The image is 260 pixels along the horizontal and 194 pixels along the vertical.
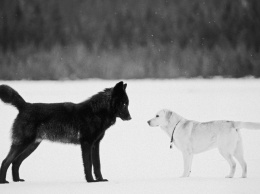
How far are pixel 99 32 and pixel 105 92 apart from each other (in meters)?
1.73

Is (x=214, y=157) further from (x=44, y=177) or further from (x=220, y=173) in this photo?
(x=44, y=177)

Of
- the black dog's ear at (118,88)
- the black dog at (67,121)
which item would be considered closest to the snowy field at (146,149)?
the black dog at (67,121)

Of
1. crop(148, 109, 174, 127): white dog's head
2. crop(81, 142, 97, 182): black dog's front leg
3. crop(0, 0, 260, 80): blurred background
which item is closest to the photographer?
crop(81, 142, 97, 182): black dog's front leg

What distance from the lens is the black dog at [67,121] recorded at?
5465 mm

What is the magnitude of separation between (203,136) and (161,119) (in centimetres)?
66

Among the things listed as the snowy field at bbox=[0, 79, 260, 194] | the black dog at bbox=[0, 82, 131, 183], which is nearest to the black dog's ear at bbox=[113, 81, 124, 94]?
the black dog at bbox=[0, 82, 131, 183]

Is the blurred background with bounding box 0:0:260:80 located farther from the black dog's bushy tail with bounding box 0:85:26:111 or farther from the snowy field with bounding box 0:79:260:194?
the black dog's bushy tail with bounding box 0:85:26:111

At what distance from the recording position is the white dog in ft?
18.9

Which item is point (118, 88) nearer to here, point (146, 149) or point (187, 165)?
point (187, 165)

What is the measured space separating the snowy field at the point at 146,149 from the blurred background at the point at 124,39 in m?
0.20

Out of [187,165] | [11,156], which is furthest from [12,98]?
[187,165]

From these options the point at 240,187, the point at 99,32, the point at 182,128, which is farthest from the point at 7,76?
the point at 240,187

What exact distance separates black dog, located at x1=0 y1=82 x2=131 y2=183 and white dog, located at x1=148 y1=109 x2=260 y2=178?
0.95 metres

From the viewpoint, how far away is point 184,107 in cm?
749
